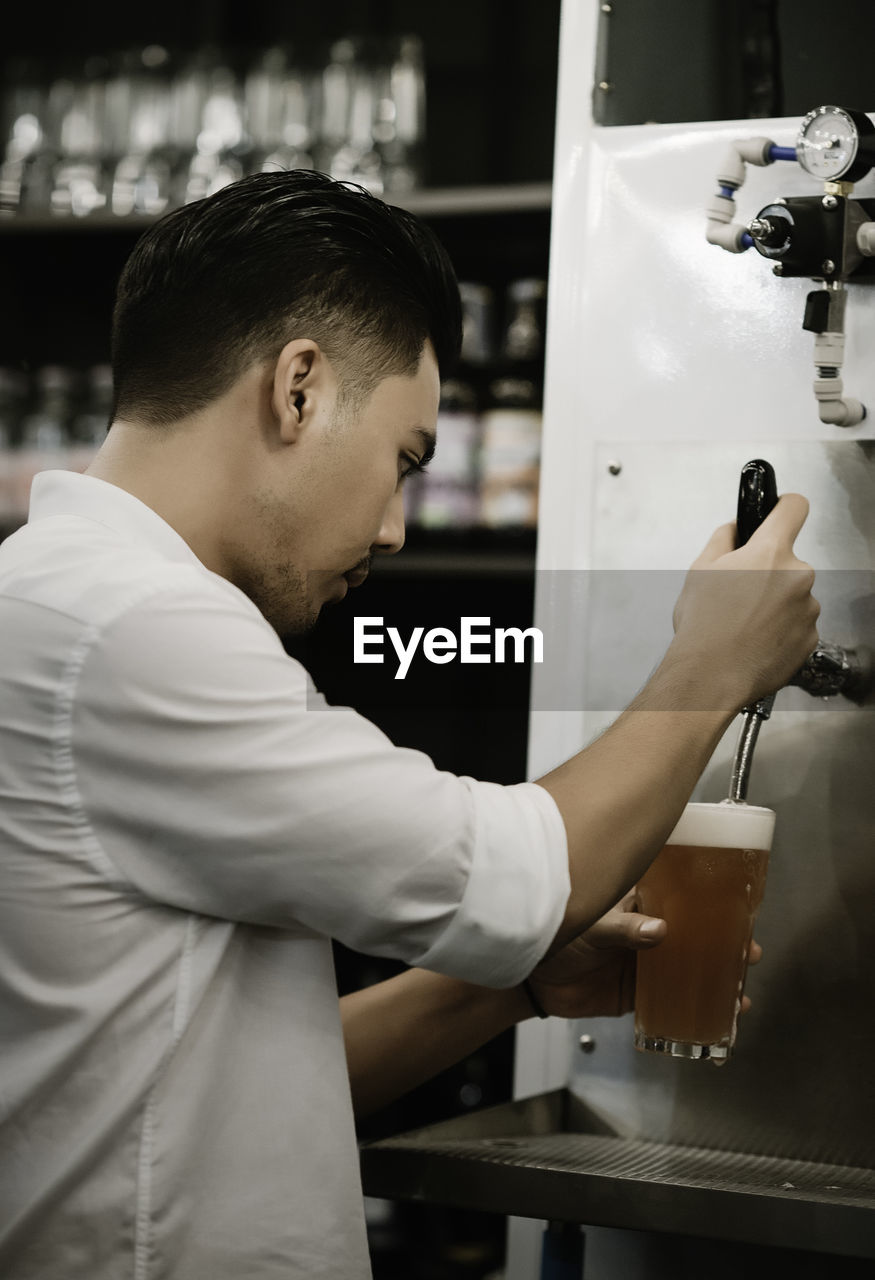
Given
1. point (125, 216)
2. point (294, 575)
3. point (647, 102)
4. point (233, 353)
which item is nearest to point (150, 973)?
point (294, 575)

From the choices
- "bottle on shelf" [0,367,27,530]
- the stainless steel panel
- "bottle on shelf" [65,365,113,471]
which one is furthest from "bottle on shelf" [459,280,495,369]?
the stainless steel panel

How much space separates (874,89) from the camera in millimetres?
1403

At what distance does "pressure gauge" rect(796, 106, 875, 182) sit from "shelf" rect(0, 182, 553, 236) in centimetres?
98

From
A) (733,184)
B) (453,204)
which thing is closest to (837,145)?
(733,184)

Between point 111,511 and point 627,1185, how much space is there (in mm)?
580

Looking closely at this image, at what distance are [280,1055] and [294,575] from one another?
0.36 m

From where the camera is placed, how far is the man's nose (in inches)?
44.2

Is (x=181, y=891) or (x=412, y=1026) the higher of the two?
(x=181, y=891)

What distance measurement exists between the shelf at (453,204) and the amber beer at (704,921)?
1.32 m

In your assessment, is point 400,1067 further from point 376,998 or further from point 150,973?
point 150,973

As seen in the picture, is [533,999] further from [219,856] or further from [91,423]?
[91,423]

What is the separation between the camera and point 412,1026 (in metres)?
1.20

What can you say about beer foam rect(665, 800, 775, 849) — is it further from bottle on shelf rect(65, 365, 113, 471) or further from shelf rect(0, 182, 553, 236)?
bottle on shelf rect(65, 365, 113, 471)

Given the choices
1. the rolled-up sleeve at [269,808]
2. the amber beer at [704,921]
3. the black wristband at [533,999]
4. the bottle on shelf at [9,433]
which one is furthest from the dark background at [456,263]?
the rolled-up sleeve at [269,808]
